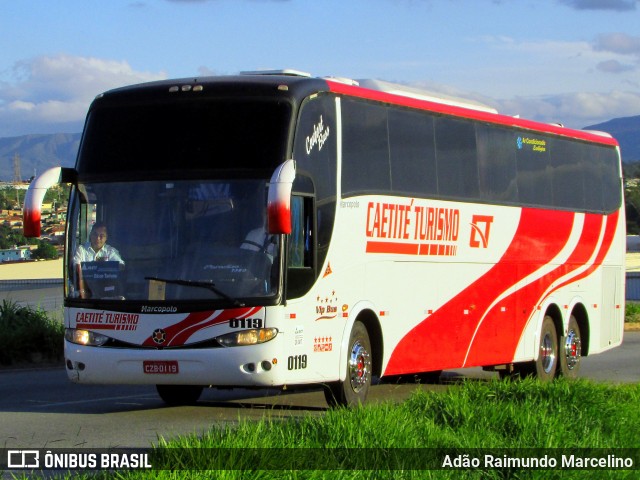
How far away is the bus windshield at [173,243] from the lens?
506 inches

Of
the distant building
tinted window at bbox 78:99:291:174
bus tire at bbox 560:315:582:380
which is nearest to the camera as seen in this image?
tinted window at bbox 78:99:291:174

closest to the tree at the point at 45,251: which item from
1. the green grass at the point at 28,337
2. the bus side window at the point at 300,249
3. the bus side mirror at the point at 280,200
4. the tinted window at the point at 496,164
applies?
the green grass at the point at 28,337

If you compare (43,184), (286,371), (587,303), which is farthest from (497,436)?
(587,303)

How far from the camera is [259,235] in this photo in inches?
507

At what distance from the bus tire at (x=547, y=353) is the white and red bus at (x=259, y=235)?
2798 mm

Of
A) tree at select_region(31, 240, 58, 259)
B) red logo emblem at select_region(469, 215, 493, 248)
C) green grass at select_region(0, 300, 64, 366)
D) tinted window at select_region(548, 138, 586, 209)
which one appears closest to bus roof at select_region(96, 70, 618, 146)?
red logo emblem at select_region(469, 215, 493, 248)

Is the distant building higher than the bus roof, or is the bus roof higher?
the bus roof

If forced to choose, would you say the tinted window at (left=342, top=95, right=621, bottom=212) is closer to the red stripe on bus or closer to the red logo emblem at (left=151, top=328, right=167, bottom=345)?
the red stripe on bus

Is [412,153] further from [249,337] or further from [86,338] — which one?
[86,338]

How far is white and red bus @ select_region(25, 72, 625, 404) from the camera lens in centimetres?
1285

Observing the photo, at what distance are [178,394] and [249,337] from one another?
8.95 feet

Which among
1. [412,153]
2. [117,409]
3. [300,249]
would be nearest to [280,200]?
[300,249]

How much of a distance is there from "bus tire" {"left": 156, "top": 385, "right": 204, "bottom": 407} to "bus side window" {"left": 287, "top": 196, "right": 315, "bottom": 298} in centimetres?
269

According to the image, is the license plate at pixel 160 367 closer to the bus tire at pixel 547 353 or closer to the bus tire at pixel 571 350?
the bus tire at pixel 547 353
